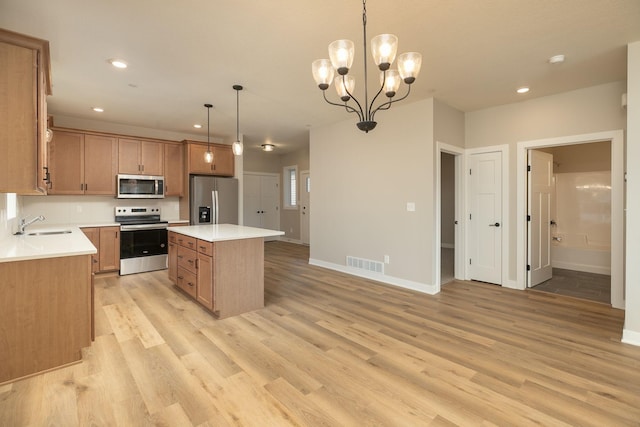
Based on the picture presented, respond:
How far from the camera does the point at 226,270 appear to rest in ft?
11.0

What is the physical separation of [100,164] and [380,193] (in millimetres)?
4665

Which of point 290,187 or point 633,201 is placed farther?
point 290,187

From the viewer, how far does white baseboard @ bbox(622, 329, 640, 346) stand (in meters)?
2.71

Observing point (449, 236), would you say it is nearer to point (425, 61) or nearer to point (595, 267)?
point (595, 267)

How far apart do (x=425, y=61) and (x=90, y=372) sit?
12.9 ft

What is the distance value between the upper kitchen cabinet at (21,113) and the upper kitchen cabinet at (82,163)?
328 cm

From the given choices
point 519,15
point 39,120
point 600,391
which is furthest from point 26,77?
point 600,391

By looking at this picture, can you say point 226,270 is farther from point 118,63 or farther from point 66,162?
point 66,162

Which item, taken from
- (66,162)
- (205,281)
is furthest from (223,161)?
(205,281)

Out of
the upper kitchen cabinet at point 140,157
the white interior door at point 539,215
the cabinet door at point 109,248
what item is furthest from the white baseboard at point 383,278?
the upper kitchen cabinet at point 140,157

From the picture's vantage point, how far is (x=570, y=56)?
2.96 meters

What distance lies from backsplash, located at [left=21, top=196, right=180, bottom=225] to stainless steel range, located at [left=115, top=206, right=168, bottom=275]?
0.18 m

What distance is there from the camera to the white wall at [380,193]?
4.25m

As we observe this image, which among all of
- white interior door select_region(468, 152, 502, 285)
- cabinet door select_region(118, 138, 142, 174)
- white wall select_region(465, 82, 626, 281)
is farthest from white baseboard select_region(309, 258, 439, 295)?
cabinet door select_region(118, 138, 142, 174)
